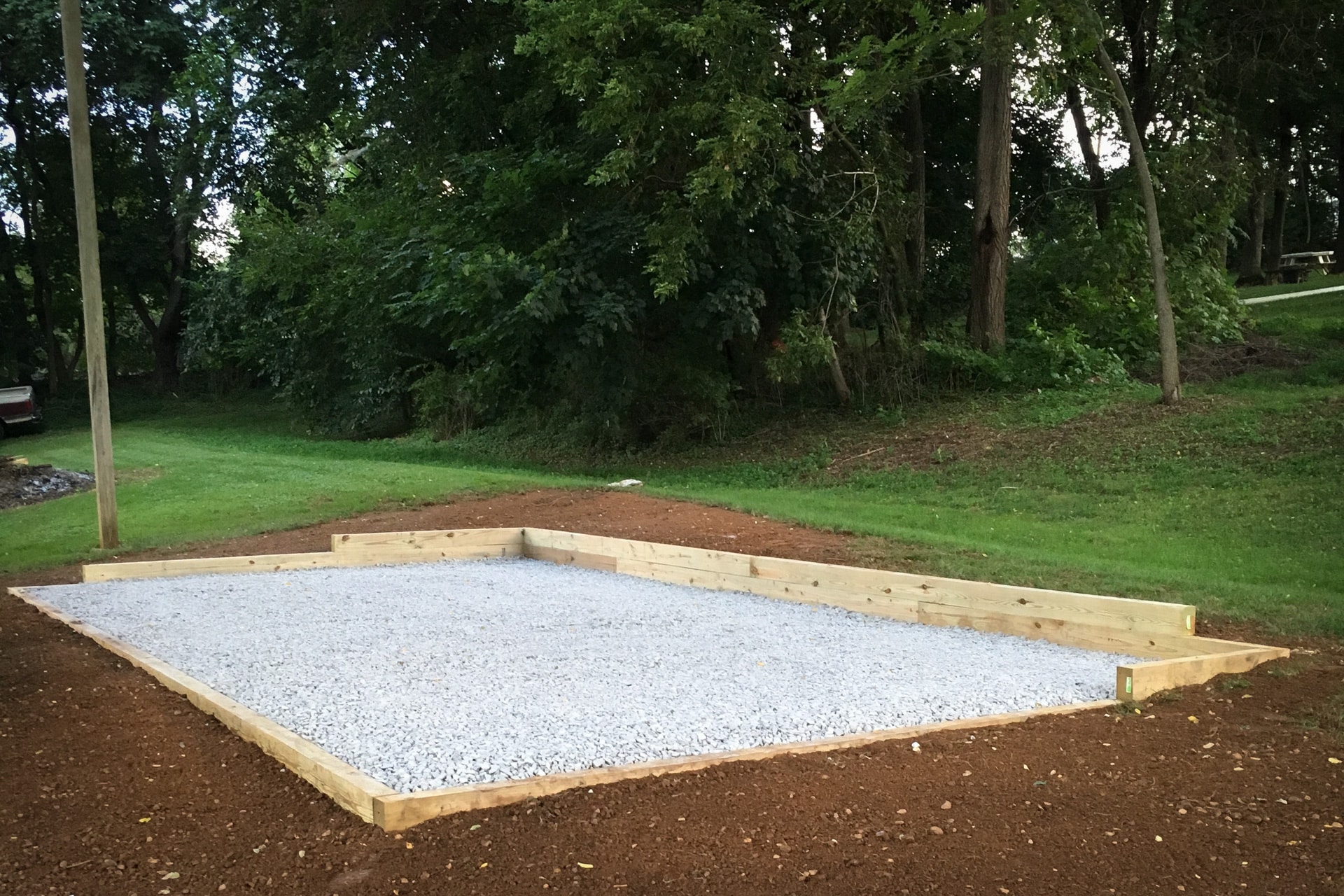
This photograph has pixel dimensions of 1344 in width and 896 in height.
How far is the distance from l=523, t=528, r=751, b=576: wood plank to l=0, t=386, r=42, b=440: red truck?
19.9 m

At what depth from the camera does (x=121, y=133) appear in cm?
3158

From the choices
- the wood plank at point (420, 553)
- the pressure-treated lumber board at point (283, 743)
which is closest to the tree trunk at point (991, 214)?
the wood plank at point (420, 553)

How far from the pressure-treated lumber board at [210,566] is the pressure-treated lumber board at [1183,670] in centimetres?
632

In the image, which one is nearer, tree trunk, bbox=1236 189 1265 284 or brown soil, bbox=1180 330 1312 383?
brown soil, bbox=1180 330 1312 383

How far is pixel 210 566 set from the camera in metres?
8.36

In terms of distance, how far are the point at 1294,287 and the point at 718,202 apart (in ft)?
49.3

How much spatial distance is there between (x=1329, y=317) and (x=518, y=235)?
12.6 m

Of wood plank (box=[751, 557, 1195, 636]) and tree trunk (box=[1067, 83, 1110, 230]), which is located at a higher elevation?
tree trunk (box=[1067, 83, 1110, 230])

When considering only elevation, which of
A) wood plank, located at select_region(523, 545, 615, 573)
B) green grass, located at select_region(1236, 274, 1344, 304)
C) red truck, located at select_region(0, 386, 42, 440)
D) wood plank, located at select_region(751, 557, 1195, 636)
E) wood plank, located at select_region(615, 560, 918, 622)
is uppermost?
green grass, located at select_region(1236, 274, 1344, 304)

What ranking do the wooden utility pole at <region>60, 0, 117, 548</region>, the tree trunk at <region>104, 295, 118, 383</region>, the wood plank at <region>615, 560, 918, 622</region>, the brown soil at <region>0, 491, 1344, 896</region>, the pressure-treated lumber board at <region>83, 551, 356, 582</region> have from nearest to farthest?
1. the brown soil at <region>0, 491, 1344, 896</region>
2. the wood plank at <region>615, 560, 918, 622</region>
3. the pressure-treated lumber board at <region>83, 551, 356, 582</region>
4. the wooden utility pole at <region>60, 0, 117, 548</region>
5. the tree trunk at <region>104, 295, 118, 383</region>

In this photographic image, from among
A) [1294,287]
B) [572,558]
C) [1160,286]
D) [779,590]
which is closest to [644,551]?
[572,558]

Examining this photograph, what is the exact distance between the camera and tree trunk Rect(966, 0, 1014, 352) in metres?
15.2

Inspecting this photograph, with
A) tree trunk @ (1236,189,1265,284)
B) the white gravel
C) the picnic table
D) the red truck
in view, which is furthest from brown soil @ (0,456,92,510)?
the picnic table

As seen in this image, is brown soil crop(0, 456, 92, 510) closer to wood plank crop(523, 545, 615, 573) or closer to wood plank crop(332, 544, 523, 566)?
wood plank crop(332, 544, 523, 566)
